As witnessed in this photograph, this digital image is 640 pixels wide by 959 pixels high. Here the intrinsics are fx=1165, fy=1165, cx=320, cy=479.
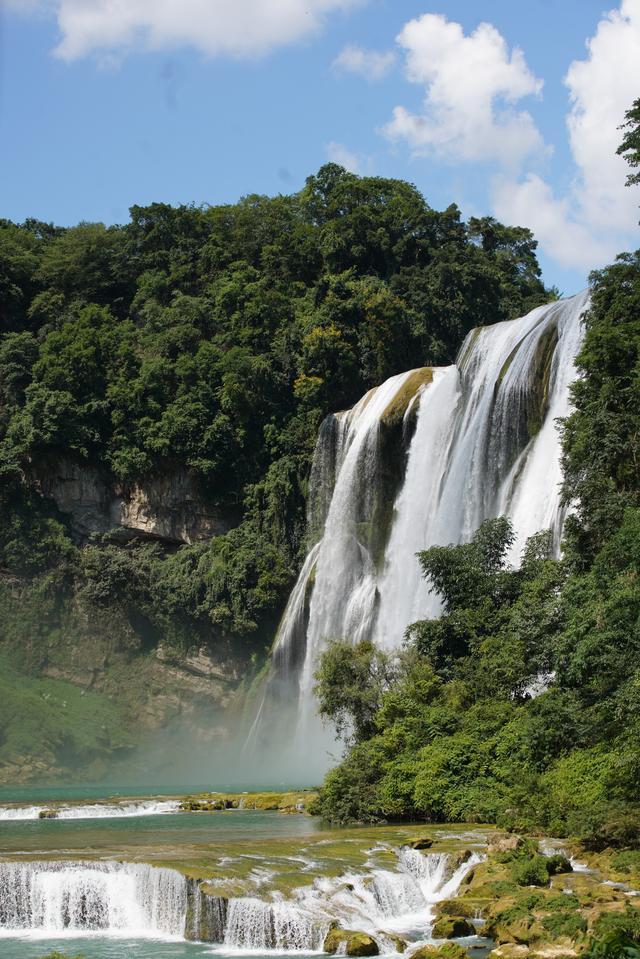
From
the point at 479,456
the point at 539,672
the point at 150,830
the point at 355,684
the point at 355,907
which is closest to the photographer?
the point at 355,907

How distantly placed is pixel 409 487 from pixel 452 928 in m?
25.2

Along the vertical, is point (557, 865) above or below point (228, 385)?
below

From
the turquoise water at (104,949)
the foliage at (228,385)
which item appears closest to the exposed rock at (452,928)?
the turquoise water at (104,949)

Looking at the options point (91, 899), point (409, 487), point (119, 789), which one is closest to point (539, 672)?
point (91, 899)

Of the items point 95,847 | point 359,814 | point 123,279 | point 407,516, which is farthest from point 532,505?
point 123,279

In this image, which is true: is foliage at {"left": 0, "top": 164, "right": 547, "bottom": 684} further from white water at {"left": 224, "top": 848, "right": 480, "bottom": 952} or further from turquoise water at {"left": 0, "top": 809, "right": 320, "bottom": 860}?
white water at {"left": 224, "top": 848, "right": 480, "bottom": 952}

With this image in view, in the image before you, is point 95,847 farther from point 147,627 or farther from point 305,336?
point 305,336

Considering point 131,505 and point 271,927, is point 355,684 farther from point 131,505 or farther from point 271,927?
point 131,505

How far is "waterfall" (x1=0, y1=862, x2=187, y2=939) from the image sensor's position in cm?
1761

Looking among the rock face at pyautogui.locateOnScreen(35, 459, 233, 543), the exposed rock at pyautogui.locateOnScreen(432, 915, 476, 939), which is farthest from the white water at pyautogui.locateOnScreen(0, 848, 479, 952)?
the rock face at pyautogui.locateOnScreen(35, 459, 233, 543)

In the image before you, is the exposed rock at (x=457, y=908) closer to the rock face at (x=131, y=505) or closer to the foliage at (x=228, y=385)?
the foliage at (x=228, y=385)

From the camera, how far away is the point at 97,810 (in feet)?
93.1

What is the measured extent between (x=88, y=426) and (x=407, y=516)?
715 inches

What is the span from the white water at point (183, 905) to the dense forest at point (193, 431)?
2710cm
